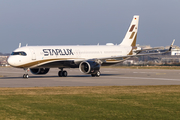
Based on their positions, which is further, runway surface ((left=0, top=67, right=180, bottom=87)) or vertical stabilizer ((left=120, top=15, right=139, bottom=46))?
vertical stabilizer ((left=120, top=15, right=139, bottom=46))

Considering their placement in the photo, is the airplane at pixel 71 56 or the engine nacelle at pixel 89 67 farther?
the engine nacelle at pixel 89 67

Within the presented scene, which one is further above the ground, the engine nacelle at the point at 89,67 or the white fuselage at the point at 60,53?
the white fuselage at the point at 60,53

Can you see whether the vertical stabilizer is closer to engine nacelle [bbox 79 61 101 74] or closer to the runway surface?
the runway surface

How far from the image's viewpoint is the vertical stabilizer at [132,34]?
4997cm

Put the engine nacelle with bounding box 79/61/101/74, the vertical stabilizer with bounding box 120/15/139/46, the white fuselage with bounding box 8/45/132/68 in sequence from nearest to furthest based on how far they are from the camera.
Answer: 1. the white fuselage with bounding box 8/45/132/68
2. the engine nacelle with bounding box 79/61/101/74
3. the vertical stabilizer with bounding box 120/15/139/46

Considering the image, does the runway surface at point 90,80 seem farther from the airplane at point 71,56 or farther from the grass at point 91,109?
the grass at point 91,109

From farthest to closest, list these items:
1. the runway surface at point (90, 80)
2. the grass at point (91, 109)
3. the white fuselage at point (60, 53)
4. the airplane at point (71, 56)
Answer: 1. the airplane at point (71, 56)
2. the white fuselage at point (60, 53)
3. the runway surface at point (90, 80)
4. the grass at point (91, 109)

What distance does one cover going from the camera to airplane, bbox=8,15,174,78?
39.1 m

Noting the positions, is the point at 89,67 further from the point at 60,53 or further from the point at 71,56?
the point at 60,53

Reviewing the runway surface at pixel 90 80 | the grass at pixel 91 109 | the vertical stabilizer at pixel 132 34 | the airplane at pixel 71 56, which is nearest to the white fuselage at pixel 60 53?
the airplane at pixel 71 56

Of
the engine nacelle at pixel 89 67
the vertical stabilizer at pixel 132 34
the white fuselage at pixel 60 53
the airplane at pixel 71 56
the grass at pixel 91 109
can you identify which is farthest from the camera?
the vertical stabilizer at pixel 132 34

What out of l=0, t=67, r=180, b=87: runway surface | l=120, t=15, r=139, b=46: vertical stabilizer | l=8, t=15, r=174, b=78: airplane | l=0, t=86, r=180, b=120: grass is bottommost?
l=0, t=86, r=180, b=120: grass

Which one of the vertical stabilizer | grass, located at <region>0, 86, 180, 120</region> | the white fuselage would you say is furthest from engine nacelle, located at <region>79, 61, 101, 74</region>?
grass, located at <region>0, 86, 180, 120</region>

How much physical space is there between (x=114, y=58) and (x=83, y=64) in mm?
4819
